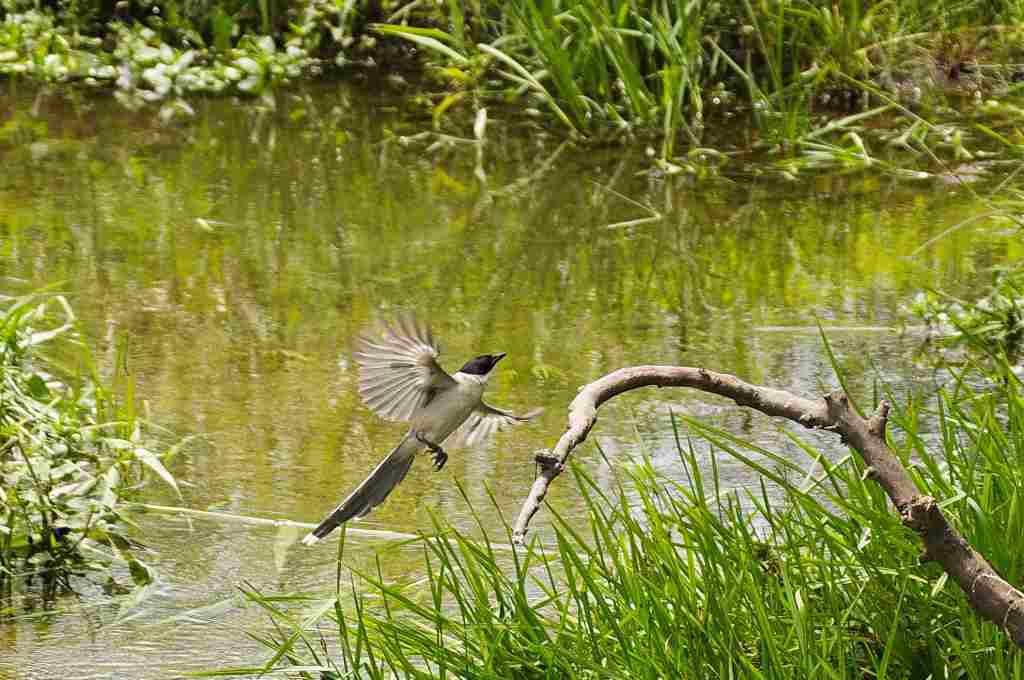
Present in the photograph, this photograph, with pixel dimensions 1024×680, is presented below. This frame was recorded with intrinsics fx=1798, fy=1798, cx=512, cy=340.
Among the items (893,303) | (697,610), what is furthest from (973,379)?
(697,610)

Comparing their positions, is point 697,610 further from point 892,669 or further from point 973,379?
point 973,379

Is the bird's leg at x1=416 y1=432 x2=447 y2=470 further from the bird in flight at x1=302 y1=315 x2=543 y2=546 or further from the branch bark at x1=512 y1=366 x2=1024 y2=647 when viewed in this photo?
the branch bark at x1=512 y1=366 x2=1024 y2=647

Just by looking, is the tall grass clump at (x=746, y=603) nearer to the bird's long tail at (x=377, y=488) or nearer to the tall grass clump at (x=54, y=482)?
the bird's long tail at (x=377, y=488)

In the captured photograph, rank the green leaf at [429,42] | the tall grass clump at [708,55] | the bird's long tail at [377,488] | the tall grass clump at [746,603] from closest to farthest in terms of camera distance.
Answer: the tall grass clump at [746,603] < the bird's long tail at [377,488] < the tall grass clump at [708,55] < the green leaf at [429,42]

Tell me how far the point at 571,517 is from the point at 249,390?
103 cm

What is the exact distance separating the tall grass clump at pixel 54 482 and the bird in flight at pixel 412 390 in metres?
0.73

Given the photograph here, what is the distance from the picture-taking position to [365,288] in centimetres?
507

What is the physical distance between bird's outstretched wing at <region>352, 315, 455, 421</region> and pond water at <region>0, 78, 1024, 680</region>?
62cm

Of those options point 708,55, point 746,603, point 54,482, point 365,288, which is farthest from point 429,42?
point 746,603

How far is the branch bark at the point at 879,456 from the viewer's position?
2.04 meters

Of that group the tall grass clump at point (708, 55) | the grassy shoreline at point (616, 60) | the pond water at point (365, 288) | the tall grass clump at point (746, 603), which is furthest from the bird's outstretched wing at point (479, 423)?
the tall grass clump at point (708, 55)

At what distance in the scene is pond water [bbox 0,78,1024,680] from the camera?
11.8 feet

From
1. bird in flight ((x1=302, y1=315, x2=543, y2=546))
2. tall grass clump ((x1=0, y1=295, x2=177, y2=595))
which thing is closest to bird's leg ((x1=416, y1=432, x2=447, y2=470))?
bird in flight ((x1=302, y1=315, x2=543, y2=546))

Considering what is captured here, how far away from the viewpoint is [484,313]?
4887 millimetres
